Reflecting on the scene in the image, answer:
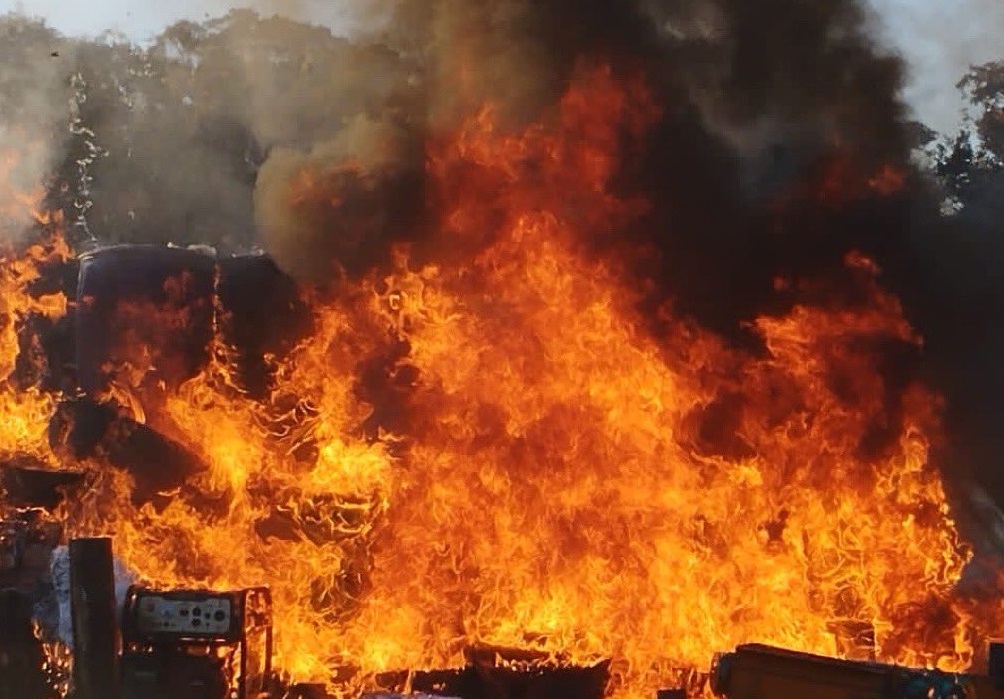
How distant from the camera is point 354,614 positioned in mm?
13422

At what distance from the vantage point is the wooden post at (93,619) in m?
10.1

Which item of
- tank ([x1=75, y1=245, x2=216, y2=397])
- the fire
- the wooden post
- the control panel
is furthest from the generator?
tank ([x1=75, y1=245, x2=216, y2=397])

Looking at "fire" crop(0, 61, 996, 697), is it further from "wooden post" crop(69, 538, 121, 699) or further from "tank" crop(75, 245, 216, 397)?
"wooden post" crop(69, 538, 121, 699)

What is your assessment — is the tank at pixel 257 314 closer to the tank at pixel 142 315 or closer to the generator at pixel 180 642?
the tank at pixel 142 315

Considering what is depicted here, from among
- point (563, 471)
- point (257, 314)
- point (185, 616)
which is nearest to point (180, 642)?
point (185, 616)

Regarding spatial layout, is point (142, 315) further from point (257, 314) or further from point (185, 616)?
point (185, 616)

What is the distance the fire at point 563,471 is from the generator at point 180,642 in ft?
7.51

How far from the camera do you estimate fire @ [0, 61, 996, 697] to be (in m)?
12.9

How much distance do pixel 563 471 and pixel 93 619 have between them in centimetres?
574

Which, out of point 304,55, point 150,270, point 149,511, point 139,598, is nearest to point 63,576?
point 139,598

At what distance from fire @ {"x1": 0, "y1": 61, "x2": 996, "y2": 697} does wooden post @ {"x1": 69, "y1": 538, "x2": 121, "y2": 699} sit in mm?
2676

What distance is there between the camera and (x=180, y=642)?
1030 cm

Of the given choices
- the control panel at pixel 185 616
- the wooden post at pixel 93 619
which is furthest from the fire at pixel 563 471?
the wooden post at pixel 93 619

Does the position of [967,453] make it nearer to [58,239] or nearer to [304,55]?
[304,55]
